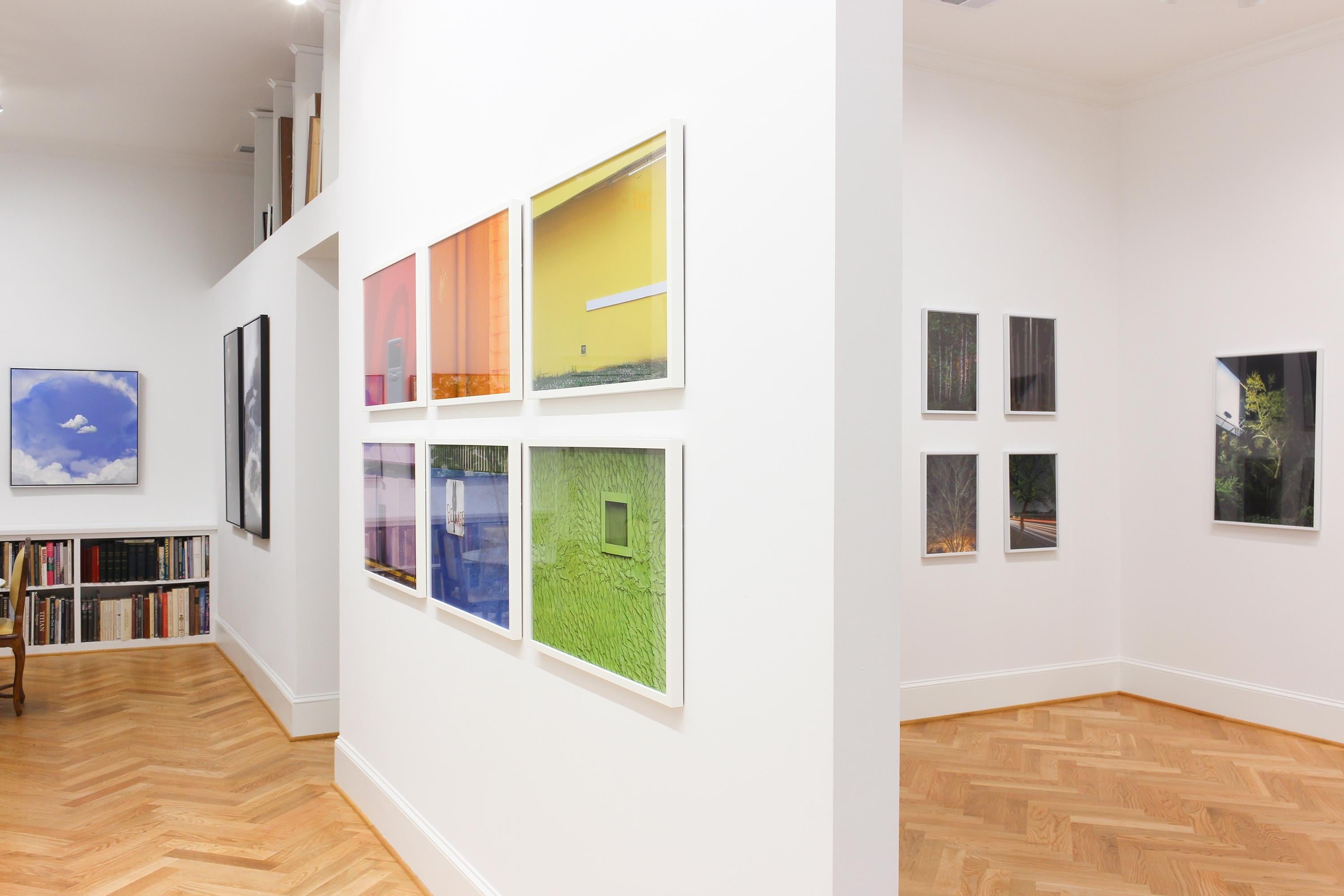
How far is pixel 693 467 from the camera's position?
185 cm

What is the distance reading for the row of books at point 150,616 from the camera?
6648 mm

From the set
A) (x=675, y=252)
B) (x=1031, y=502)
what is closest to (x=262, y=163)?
(x=1031, y=502)

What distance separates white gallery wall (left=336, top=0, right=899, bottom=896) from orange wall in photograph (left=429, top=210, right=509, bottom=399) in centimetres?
9

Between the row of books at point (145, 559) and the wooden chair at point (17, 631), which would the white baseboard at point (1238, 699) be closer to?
the wooden chair at point (17, 631)

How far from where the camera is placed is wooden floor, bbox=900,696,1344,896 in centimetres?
309

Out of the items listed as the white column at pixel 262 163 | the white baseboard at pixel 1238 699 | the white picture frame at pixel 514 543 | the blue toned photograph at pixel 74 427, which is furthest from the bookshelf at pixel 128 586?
Answer: the white baseboard at pixel 1238 699

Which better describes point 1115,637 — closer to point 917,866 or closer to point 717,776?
point 917,866

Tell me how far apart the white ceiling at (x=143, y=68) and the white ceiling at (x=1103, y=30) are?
124 inches

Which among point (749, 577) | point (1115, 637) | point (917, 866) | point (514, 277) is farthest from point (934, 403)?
point (749, 577)

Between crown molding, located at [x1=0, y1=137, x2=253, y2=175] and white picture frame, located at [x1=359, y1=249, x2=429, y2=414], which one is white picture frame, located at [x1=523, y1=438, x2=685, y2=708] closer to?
white picture frame, located at [x1=359, y1=249, x2=429, y2=414]

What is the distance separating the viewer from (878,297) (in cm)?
155

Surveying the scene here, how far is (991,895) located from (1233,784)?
162 cm

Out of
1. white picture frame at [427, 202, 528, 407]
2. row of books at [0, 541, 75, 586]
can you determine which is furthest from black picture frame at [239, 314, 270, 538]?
white picture frame at [427, 202, 528, 407]

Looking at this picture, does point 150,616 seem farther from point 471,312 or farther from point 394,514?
point 471,312
